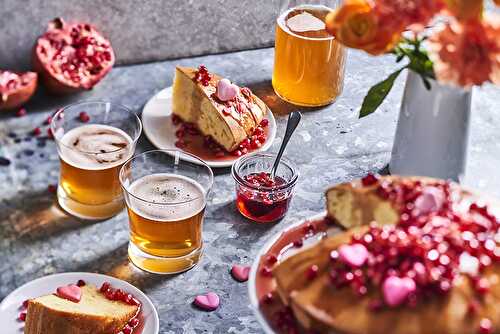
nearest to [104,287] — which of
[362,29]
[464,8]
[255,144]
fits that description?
[255,144]

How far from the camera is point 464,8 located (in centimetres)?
110

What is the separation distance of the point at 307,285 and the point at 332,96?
897 mm

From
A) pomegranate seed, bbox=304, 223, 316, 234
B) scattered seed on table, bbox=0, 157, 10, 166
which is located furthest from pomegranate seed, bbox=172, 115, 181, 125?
pomegranate seed, bbox=304, 223, 316, 234

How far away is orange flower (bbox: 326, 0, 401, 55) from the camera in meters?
1.15

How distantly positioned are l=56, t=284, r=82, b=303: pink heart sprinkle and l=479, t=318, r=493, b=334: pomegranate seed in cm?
64

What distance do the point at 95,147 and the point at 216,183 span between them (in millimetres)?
236

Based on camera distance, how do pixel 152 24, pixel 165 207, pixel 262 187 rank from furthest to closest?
pixel 152 24
pixel 262 187
pixel 165 207

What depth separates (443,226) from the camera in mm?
1091

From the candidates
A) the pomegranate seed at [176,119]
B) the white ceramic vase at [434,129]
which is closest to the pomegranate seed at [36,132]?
the pomegranate seed at [176,119]

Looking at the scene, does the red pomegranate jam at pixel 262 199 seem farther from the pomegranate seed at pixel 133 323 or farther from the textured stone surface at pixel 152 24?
the textured stone surface at pixel 152 24

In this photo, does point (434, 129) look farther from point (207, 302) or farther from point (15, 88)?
point (15, 88)

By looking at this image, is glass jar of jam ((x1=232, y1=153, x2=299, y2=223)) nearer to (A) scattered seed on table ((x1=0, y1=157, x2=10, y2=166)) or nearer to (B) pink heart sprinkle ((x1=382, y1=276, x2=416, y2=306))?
(A) scattered seed on table ((x1=0, y1=157, x2=10, y2=166))

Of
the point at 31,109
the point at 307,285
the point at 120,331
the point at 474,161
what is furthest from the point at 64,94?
the point at 307,285

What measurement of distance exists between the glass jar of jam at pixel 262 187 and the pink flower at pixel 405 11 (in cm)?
49
